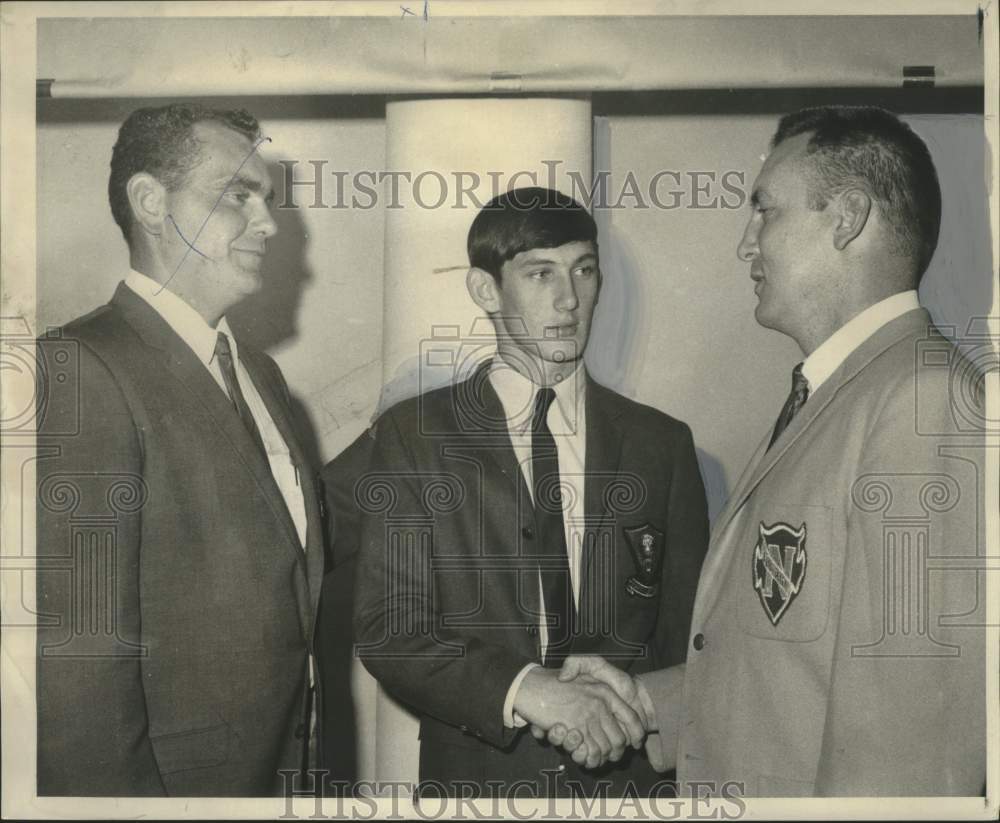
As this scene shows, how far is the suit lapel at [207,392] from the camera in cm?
214

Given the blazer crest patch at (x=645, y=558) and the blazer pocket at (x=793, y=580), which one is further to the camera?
the blazer crest patch at (x=645, y=558)

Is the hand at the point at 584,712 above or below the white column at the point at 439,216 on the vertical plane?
below

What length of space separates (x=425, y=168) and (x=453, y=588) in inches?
27.2

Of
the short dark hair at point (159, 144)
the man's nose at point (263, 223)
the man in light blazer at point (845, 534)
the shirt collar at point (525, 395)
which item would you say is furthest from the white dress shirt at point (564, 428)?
the short dark hair at point (159, 144)

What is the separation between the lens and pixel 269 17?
2246 mm

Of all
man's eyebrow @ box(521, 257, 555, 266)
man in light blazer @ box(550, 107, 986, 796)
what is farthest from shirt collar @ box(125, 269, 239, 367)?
man in light blazer @ box(550, 107, 986, 796)

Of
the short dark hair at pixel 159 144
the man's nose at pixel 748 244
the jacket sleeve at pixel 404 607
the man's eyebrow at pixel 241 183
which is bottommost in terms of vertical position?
the jacket sleeve at pixel 404 607

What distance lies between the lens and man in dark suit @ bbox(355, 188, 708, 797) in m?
2.17

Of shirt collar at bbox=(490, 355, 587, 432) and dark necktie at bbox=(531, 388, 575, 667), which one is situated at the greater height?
shirt collar at bbox=(490, 355, 587, 432)

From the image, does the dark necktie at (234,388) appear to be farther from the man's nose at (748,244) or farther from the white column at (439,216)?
the man's nose at (748,244)

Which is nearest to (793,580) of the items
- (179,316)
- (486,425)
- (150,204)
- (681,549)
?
(681,549)

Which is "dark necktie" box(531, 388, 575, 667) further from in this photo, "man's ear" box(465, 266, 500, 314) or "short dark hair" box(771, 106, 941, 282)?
"short dark hair" box(771, 106, 941, 282)

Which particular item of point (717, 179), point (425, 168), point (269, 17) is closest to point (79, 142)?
point (269, 17)

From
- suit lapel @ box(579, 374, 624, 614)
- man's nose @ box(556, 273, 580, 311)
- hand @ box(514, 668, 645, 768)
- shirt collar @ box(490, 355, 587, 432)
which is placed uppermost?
man's nose @ box(556, 273, 580, 311)
